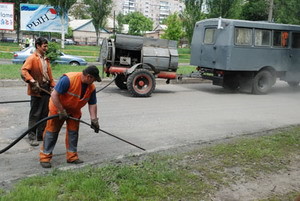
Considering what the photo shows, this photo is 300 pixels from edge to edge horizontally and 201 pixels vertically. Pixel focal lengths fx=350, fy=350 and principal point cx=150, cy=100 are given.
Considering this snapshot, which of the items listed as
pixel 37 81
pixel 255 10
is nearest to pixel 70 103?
pixel 37 81

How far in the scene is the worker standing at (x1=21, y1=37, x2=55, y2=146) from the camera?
18.7 ft

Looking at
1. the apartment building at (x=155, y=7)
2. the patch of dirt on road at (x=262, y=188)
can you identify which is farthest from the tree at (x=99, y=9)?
the apartment building at (x=155, y=7)

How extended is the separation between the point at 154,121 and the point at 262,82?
694 centimetres

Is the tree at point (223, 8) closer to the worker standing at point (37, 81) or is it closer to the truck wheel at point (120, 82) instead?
the truck wheel at point (120, 82)

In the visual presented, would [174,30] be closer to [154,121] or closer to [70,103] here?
[154,121]

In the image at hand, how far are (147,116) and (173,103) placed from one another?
203 centimetres

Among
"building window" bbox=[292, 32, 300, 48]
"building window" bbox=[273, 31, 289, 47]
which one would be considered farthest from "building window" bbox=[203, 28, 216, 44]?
"building window" bbox=[292, 32, 300, 48]

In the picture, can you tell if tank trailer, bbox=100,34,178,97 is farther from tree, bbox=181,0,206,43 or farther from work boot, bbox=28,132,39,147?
tree, bbox=181,0,206,43

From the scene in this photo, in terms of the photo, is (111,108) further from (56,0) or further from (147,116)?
(56,0)

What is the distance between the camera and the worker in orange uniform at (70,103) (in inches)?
179

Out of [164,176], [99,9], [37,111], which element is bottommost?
[164,176]

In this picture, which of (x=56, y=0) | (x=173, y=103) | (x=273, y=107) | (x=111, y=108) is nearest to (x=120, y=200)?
(x=111, y=108)

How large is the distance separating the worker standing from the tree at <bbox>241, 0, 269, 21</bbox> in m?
44.5

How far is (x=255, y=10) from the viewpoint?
1900 inches
